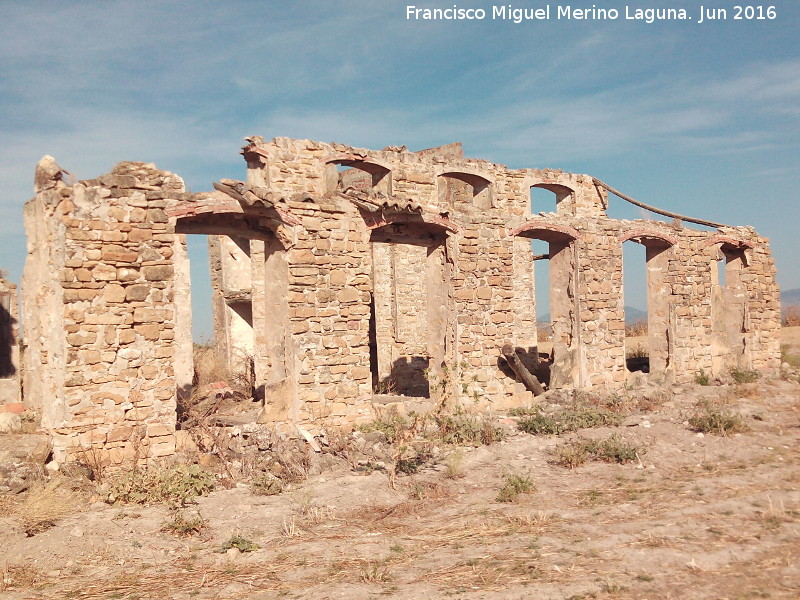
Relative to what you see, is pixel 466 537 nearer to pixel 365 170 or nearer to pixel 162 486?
pixel 162 486

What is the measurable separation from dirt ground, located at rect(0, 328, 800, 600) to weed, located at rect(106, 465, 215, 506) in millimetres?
132

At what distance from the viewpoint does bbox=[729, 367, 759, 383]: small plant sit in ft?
43.0

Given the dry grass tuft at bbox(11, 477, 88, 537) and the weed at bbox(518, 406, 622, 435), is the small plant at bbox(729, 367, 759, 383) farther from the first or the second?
the dry grass tuft at bbox(11, 477, 88, 537)

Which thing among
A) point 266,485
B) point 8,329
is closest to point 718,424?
point 266,485

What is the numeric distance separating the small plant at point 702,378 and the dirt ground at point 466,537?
17.4ft

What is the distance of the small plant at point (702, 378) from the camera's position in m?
13.2

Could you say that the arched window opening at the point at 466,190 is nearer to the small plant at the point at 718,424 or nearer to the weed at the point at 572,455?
the small plant at the point at 718,424

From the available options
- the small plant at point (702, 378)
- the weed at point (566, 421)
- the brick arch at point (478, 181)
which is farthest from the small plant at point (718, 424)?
the brick arch at point (478, 181)

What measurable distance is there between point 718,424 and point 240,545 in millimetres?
6307

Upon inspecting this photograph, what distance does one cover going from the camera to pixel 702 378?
13.3 m

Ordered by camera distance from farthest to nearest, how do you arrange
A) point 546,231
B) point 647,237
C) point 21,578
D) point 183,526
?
point 647,237 → point 546,231 → point 183,526 → point 21,578

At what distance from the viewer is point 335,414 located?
29.5ft

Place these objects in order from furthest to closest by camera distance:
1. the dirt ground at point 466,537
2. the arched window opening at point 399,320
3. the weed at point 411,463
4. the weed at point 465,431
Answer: the arched window opening at point 399,320, the weed at point 465,431, the weed at point 411,463, the dirt ground at point 466,537

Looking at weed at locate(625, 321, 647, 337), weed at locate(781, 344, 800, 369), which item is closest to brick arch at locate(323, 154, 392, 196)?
weed at locate(781, 344, 800, 369)
